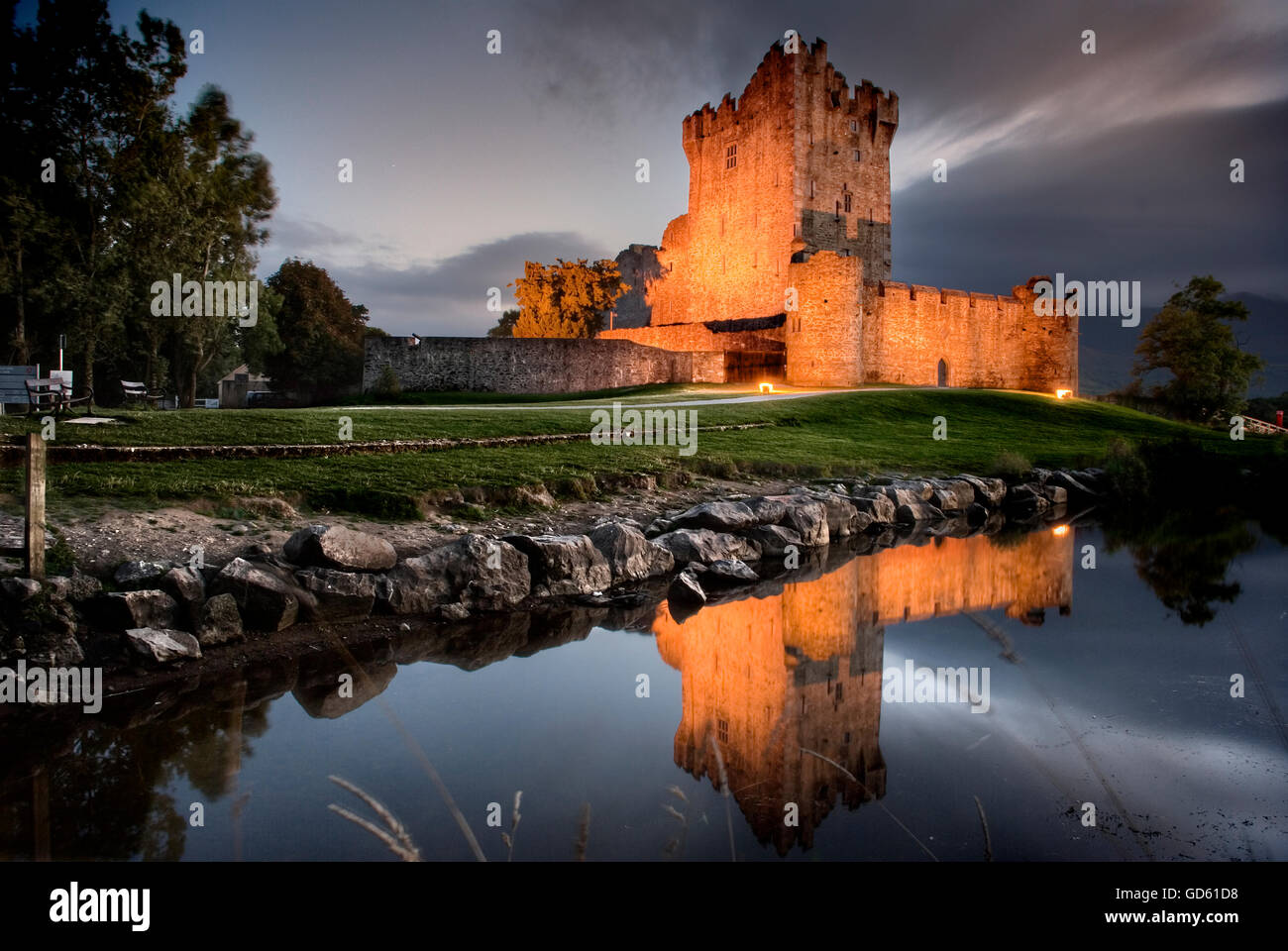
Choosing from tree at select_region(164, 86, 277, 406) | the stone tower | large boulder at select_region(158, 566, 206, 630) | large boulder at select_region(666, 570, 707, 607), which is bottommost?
large boulder at select_region(666, 570, 707, 607)

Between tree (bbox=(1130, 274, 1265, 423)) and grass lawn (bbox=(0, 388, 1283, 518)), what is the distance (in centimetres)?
1389

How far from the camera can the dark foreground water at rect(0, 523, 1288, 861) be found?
169 inches

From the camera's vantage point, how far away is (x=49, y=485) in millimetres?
8992

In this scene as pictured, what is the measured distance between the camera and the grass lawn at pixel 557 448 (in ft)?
33.8

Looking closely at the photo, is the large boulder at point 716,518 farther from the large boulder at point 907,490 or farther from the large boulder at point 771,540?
the large boulder at point 907,490

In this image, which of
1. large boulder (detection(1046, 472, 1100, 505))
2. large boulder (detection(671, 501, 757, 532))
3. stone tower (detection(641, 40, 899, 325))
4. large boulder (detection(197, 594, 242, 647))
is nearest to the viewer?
large boulder (detection(197, 594, 242, 647))

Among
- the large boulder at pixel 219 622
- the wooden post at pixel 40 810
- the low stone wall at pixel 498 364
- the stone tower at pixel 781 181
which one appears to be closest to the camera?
the wooden post at pixel 40 810

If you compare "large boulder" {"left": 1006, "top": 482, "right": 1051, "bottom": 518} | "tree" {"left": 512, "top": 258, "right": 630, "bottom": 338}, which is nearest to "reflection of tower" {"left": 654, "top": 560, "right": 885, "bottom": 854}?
"large boulder" {"left": 1006, "top": 482, "right": 1051, "bottom": 518}

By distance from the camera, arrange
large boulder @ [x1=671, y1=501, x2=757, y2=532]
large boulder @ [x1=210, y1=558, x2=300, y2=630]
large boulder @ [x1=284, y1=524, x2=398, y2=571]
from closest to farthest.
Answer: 1. large boulder @ [x1=210, y1=558, x2=300, y2=630]
2. large boulder @ [x1=284, y1=524, x2=398, y2=571]
3. large boulder @ [x1=671, y1=501, x2=757, y2=532]

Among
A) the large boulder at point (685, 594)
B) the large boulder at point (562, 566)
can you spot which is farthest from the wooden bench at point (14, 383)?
the large boulder at point (685, 594)

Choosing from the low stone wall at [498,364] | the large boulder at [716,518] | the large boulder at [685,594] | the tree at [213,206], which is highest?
the tree at [213,206]

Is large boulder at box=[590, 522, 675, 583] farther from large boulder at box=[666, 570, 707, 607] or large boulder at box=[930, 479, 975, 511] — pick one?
large boulder at box=[930, 479, 975, 511]

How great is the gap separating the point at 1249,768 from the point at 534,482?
30.2 feet

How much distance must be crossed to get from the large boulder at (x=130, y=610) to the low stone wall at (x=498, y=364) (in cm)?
2749
